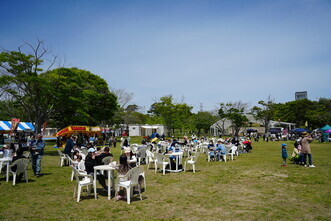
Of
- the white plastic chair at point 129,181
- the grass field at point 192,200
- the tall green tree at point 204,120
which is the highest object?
the tall green tree at point 204,120

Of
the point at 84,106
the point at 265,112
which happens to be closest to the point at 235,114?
the point at 265,112

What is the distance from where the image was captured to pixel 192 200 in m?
5.92

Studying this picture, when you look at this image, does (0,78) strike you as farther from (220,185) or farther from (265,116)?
(265,116)

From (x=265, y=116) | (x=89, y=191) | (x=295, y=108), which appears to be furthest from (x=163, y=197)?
(x=295, y=108)

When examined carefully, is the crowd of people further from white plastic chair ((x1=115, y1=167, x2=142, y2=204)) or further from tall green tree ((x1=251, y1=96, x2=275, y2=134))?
tall green tree ((x1=251, y1=96, x2=275, y2=134))

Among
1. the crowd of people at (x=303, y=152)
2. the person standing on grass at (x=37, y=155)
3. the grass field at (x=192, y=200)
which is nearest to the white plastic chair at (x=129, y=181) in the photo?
the grass field at (x=192, y=200)

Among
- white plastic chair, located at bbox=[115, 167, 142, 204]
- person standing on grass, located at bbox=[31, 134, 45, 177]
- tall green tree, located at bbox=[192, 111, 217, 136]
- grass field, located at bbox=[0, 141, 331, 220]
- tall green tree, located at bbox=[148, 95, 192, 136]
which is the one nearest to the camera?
grass field, located at bbox=[0, 141, 331, 220]

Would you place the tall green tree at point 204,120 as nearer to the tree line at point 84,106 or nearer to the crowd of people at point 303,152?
the tree line at point 84,106

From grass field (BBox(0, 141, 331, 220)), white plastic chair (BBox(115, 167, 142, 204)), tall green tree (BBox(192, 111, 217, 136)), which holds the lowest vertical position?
grass field (BBox(0, 141, 331, 220))

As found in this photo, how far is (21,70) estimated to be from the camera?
56.7 ft

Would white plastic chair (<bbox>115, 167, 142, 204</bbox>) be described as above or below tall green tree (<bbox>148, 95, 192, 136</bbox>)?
below

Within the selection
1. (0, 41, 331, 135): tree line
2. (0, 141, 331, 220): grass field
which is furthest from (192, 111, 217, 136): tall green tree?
(0, 141, 331, 220): grass field

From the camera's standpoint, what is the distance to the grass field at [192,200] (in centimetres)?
489

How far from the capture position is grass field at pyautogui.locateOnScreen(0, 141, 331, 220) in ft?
16.0
